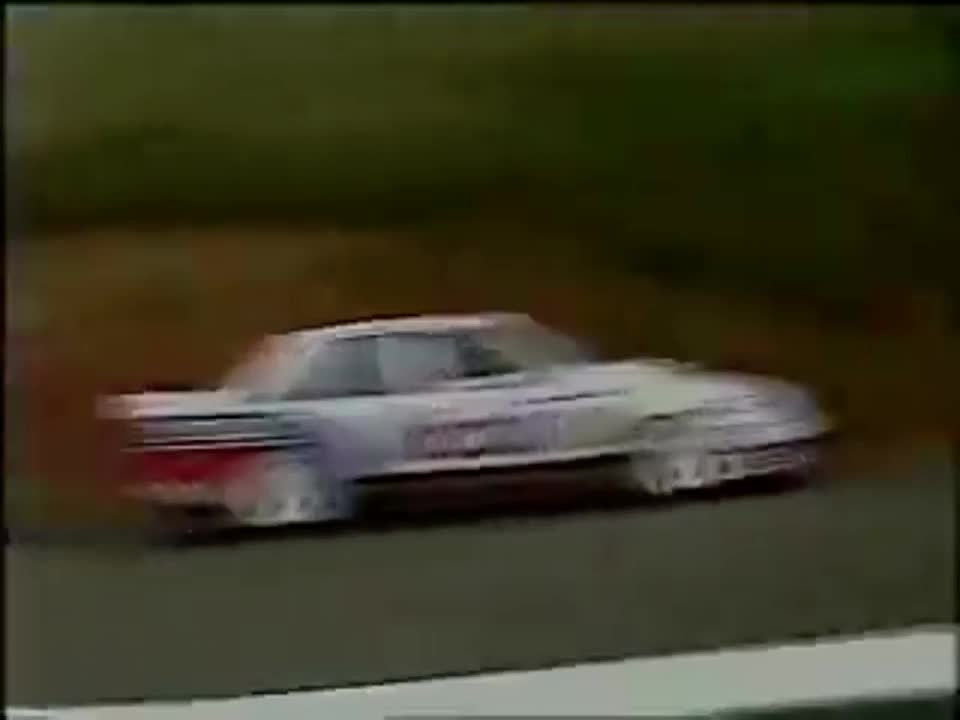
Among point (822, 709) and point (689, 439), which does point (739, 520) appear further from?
point (822, 709)

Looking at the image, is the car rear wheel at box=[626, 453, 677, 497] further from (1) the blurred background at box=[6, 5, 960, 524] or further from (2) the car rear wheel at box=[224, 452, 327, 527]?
(2) the car rear wheel at box=[224, 452, 327, 527]

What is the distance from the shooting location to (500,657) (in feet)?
4.47

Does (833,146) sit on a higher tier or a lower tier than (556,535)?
higher

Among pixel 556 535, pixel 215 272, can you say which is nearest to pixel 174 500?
pixel 215 272

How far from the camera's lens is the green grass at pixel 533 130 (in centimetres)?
144

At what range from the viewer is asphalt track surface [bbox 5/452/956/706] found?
1.35 m

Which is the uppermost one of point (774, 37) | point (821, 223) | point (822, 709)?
point (774, 37)

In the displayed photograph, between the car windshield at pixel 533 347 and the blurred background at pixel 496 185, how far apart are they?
0.02 metres

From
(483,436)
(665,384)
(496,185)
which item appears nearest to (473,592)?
(483,436)

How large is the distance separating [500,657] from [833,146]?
545 millimetres

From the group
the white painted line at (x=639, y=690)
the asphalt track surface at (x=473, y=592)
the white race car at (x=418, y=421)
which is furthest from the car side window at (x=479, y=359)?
the white painted line at (x=639, y=690)

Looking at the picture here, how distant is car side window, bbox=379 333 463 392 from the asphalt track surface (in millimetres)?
125

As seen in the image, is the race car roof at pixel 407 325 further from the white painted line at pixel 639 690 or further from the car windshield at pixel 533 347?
the white painted line at pixel 639 690

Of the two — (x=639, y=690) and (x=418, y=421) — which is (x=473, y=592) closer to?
(x=418, y=421)
